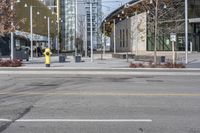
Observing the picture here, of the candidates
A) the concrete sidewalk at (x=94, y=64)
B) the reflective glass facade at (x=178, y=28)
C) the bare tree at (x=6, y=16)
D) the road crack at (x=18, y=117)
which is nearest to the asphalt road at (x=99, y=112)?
the road crack at (x=18, y=117)

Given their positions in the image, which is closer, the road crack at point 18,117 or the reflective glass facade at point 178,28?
the road crack at point 18,117

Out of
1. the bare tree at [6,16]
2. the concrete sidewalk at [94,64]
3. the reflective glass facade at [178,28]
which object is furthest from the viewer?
the reflective glass facade at [178,28]

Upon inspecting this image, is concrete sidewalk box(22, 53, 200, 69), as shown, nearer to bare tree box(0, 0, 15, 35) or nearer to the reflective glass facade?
bare tree box(0, 0, 15, 35)

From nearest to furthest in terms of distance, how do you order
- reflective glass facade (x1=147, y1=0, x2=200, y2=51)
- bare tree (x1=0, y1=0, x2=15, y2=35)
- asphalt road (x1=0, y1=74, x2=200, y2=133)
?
asphalt road (x1=0, y1=74, x2=200, y2=133)
bare tree (x1=0, y1=0, x2=15, y2=35)
reflective glass facade (x1=147, y1=0, x2=200, y2=51)

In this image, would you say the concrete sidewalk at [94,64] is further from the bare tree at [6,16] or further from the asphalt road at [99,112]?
the asphalt road at [99,112]

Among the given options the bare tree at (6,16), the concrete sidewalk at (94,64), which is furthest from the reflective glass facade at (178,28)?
the bare tree at (6,16)

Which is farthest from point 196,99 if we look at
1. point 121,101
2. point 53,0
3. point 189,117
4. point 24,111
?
point 53,0

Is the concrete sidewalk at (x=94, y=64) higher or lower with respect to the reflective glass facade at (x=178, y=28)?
lower

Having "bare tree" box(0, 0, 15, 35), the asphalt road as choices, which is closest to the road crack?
the asphalt road

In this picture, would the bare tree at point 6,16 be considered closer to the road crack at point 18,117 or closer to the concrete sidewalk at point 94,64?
the concrete sidewalk at point 94,64

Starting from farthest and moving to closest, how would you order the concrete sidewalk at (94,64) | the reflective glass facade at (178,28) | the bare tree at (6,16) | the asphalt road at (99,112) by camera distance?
1. the reflective glass facade at (178,28)
2. the bare tree at (6,16)
3. the concrete sidewalk at (94,64)
4. the asphalt road at (99,112)

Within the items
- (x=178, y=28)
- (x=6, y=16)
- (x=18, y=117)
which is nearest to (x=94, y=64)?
(x=6, y=16)

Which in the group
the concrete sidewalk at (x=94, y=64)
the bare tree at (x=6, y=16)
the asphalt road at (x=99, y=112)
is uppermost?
the bare tree at (x=6, y=16)

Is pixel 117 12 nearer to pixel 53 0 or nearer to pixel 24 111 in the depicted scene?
pixel 53 0
